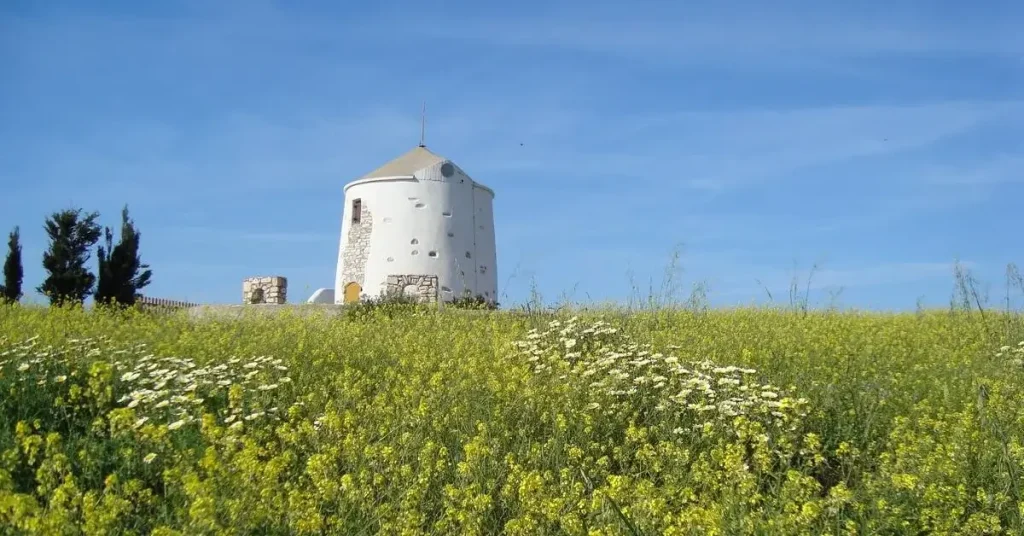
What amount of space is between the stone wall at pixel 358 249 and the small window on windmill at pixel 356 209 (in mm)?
149

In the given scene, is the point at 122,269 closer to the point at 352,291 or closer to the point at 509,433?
the point at 352,291

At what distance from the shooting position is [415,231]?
29.0m

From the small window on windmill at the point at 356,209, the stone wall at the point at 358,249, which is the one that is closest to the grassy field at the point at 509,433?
the stone wall at the point at 358,249

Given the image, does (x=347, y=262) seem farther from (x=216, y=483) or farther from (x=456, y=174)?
(x=216, y=483)

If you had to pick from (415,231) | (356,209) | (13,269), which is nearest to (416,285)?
(415,231)

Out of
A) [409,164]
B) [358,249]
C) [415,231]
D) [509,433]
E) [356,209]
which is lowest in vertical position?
[509,433]

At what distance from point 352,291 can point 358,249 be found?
1.41 m

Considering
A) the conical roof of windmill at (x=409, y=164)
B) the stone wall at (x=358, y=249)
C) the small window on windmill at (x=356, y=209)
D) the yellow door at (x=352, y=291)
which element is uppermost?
the conical roof of windmill at (x=409, y=164)

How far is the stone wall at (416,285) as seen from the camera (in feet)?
87.0

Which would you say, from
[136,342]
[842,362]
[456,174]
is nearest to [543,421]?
[842,362]

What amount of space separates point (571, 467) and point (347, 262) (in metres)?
24.8

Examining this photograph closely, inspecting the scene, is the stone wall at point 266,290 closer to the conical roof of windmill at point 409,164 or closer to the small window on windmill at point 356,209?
the small window on windmill at point 356,209

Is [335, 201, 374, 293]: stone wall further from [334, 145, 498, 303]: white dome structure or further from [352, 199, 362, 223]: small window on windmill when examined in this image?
[352, 199, 362, 223]: small window on windmill

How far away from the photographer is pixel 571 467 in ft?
21.0
